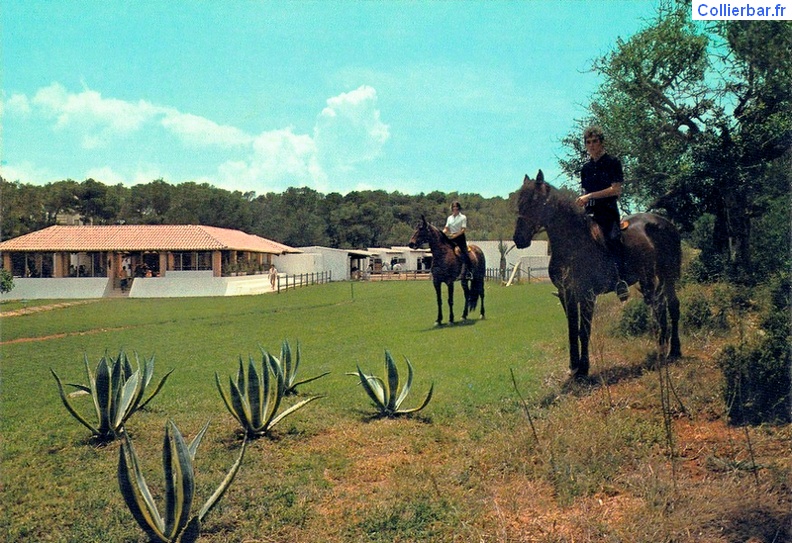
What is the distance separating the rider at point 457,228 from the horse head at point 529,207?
8.66 ft

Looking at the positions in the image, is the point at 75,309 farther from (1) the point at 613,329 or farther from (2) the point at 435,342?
(1) the point at 613,329

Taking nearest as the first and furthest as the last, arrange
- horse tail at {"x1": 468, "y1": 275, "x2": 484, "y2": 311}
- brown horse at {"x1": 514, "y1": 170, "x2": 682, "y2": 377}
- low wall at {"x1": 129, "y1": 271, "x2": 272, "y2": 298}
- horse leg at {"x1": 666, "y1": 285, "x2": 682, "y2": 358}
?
brown horse at {"x1": 514, "y1": 170, "x2": 682, "y2": 377}, horse leg at {"x1": 666, "y1": 285, "x2": 682, "y2": 358}, low wall at {"x1": 129, "y1": 271, "x2": 272, "y2": 298}, horse tail at {"x1": 468, "y1": 275, "x2": 484, "y2": 311}

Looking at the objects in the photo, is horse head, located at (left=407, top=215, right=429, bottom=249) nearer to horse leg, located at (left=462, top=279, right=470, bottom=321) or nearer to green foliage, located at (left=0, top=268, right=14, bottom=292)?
horse leg, located at (left=462, top=279, right=470, bottom=321)

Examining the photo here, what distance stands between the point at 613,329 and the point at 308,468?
4.36 meters

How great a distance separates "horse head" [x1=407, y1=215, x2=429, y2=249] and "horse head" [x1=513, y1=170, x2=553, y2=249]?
10.7 feet

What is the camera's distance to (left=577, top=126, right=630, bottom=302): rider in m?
4.41

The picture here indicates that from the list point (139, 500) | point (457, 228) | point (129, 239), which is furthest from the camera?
point (129, 239)

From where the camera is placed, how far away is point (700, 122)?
680cm

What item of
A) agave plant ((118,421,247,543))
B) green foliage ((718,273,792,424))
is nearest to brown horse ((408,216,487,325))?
green foliage ((718,273,792,424))

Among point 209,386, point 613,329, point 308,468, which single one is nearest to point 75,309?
point 209,386

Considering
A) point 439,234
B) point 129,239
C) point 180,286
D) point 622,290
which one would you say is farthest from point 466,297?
point 129,239

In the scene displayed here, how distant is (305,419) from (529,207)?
2699 mm

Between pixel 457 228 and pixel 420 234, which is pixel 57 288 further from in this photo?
pixel 457 228

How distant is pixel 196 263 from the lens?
802cm
